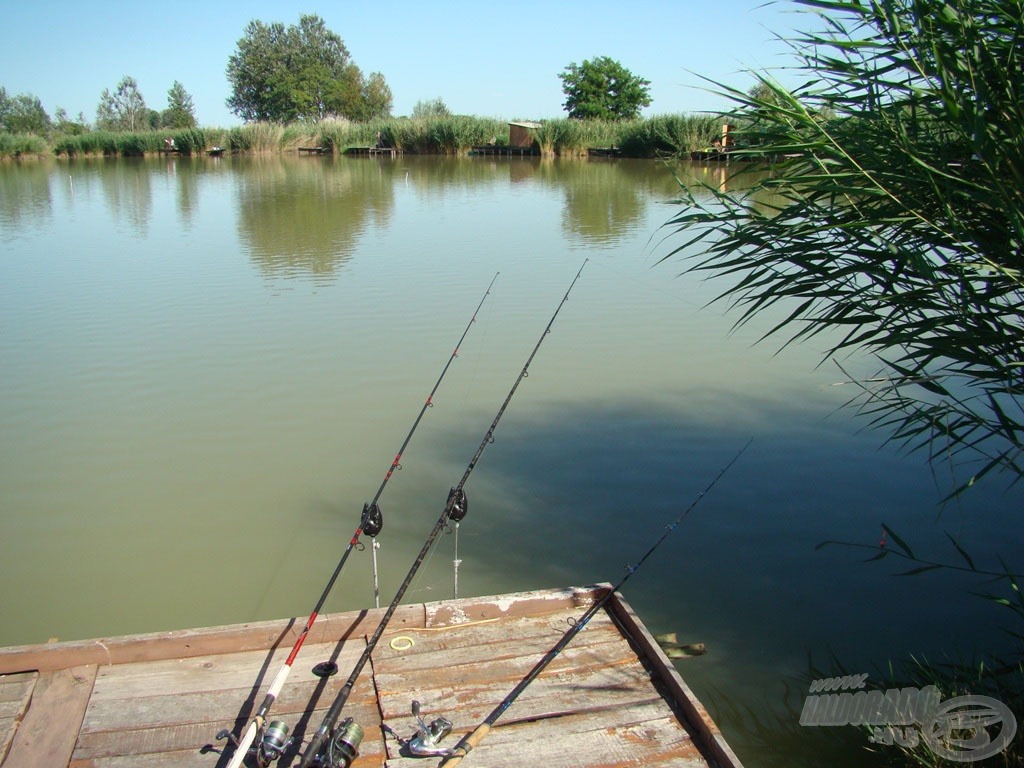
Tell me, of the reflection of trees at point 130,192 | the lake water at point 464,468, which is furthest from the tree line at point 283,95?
the lake water at point 464,468

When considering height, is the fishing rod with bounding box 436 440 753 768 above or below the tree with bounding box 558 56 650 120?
below

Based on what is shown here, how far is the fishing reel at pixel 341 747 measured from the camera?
7.89 ft

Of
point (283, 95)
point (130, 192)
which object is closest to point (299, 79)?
point (283, 95)

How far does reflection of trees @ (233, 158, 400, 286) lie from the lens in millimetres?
12320

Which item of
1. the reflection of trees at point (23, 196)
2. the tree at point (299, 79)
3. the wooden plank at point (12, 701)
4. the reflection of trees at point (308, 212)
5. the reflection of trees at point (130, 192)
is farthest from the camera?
the tree at point (299, 79)

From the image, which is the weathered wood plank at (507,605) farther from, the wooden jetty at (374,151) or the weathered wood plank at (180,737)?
the wooden jetty at (374,151)

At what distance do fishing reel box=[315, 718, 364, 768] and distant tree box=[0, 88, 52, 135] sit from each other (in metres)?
78.9

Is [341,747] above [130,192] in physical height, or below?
below

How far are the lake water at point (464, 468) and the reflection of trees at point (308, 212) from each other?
1.13 meters

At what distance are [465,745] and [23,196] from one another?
74.2ft

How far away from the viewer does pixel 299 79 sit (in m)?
67.6

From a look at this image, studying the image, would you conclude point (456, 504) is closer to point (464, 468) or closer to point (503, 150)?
point (464, 468)

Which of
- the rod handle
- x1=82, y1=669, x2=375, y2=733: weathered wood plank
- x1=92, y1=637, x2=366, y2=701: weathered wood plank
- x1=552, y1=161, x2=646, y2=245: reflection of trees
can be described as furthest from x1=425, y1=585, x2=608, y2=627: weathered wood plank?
x1=552, y1=161, x2=646, y2=245: reflection of trees

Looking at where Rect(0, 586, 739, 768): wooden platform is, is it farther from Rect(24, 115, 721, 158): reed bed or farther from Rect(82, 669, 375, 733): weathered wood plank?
Rect(24, 115, 721, 158): reed bed
